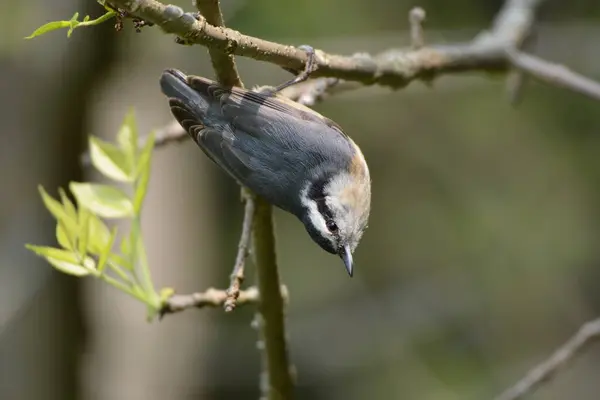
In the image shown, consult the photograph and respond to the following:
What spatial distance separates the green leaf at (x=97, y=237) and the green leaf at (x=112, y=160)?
0.35 ft

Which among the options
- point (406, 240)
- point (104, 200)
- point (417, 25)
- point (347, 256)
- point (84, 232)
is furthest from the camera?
point (406, 240)

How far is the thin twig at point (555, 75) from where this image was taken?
1.62 m

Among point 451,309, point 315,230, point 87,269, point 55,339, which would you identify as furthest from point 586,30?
point 87,269

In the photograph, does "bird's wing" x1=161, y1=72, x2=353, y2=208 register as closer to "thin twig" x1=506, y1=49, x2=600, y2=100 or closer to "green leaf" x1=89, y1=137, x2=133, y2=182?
"green leaf" x1=89, y1=137, x2=133, y2=182

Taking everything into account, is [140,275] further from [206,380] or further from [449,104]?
[449,104]

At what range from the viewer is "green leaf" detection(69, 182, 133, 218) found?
46.1 inches

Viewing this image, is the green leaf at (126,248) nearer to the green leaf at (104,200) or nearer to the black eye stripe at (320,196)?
the green leaf at (104,200)

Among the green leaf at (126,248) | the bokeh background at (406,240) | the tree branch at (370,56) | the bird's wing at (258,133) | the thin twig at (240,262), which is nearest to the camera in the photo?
the tree branch at (370,56)

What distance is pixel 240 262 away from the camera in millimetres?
1084

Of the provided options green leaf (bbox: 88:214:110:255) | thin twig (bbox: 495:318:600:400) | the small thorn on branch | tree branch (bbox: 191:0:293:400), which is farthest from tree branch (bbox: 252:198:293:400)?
the small thorn on branch

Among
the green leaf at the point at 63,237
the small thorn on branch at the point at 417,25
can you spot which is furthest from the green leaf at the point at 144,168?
the small thorn on branch at the point at 417,25

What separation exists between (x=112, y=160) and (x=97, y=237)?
16cm

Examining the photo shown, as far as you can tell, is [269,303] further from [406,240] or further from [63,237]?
[406,240]

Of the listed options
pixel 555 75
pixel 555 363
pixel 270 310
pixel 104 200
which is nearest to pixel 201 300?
pixel 270 310
